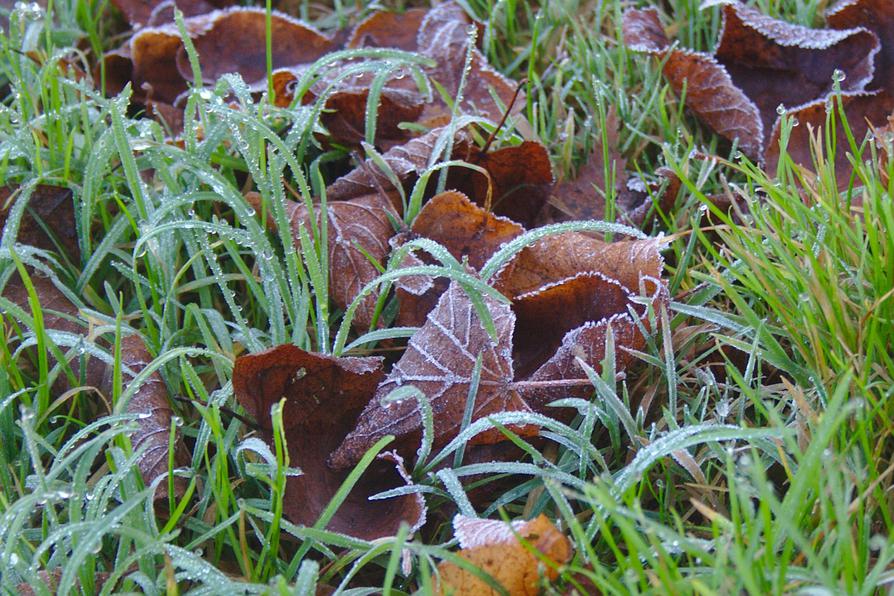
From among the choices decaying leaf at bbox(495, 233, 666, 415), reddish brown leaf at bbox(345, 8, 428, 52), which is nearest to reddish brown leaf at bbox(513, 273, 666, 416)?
decaying leaf at bbox(495, 233, 666, 415)

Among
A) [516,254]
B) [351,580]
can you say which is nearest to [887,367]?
[516,254]

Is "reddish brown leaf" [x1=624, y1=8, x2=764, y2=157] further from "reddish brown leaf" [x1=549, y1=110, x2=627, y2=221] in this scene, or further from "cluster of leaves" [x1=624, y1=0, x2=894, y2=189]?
"reddish brown leaf" [x1=549, y1=110, x2=627, y2=221]

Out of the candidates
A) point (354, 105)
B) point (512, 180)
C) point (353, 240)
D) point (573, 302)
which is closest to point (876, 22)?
point (512, 180)

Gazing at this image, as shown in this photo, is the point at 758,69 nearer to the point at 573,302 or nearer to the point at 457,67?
the point at 457,67

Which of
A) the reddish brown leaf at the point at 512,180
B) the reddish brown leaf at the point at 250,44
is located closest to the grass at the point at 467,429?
the reddish brown leaf at the point at 512,180

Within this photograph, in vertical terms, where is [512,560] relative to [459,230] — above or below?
below

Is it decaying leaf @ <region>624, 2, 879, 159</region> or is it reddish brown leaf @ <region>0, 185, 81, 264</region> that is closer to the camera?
reddish brown leaf @ <region>0, 185, 81, 264</region>

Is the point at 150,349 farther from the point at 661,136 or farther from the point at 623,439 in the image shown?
the point at 661,136
